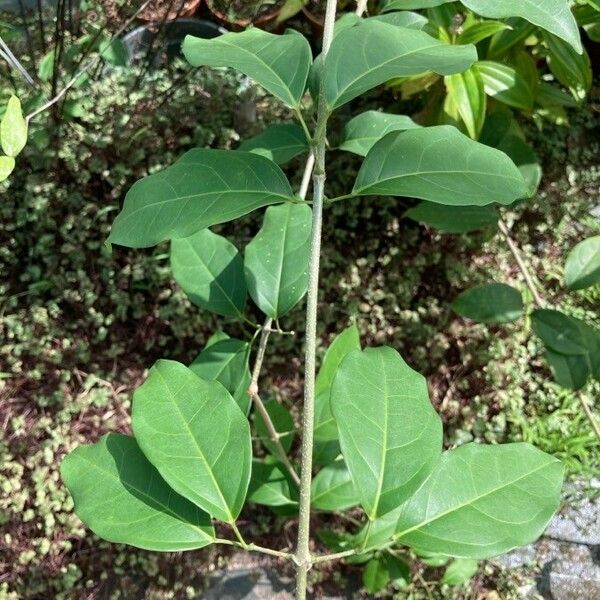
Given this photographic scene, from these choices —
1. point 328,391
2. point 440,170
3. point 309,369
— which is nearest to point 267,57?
point 440,170

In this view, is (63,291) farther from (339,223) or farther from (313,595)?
(313,595)

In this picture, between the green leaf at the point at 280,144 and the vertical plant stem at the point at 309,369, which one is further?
the green leaf at the point at 280,144

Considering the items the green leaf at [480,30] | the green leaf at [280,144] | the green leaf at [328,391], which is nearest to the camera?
the green leaf at [280,144]

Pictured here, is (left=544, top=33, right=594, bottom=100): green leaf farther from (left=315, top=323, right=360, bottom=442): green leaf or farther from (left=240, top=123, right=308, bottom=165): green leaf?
(left=315, top=323, right=360, bottom=442): green leaf

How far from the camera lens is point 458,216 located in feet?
5.82

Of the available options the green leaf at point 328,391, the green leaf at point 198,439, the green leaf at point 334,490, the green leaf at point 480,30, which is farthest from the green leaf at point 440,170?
the green leaf at point 480,30

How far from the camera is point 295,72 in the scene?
2.61 ft

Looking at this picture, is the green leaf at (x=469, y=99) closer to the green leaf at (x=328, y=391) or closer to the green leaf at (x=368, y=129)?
the green leaf at (x=368, y=129)

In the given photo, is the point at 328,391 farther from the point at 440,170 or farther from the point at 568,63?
the point at 568,63

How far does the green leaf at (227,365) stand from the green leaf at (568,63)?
1141 mm

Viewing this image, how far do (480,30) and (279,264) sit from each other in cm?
88

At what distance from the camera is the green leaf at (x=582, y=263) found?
171 cm

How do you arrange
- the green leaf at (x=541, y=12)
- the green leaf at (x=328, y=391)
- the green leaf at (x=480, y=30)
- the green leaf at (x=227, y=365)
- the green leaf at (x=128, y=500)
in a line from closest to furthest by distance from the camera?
the green leaf at (x=541, y=12) → the green leaf at (x=128, y=500) → the green leaf at (x=227, y=365) → the green leaf at (x=328, y=391) → the green leaf at (x=480, y=30)

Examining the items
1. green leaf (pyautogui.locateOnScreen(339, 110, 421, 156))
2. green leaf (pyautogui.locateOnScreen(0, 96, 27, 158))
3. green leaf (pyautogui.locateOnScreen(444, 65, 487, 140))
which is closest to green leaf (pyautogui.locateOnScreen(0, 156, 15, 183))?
green leaf (pyautogui.locateOnScreen(0, 96, 27, 158))
